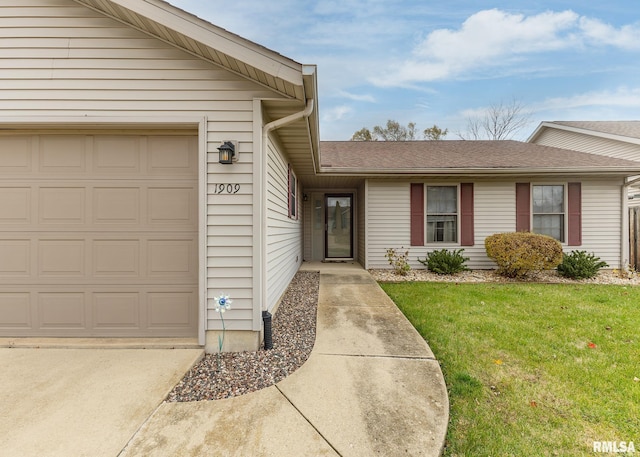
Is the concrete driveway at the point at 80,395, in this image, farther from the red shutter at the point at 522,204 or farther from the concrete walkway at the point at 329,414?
the red shutter at the point at 522,204

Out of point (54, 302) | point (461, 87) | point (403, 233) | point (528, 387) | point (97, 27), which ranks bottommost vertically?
point (528, 387)

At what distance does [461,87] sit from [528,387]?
54.6 ft

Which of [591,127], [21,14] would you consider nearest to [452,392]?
[21,14]

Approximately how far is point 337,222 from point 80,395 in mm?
7835

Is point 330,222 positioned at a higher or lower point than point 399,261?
higher

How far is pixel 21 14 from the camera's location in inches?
107

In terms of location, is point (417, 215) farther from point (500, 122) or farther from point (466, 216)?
point (500, 122)

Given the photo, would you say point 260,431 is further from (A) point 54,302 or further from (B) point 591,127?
(B) point 591,127

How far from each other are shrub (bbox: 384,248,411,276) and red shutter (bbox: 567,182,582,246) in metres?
4.25

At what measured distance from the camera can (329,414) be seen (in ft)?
5.95

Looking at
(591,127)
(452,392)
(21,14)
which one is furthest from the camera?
(591,127)

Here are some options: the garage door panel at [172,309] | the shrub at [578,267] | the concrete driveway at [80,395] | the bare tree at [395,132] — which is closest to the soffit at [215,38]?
the garage door panel at [172,309]

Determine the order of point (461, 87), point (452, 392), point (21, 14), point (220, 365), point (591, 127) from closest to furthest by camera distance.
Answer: point (452, 392) < point (220, 365) < point (21, 14) < point (591, 127) < point (461, 87)

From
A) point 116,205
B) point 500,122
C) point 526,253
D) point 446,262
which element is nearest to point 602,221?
point 526,253
